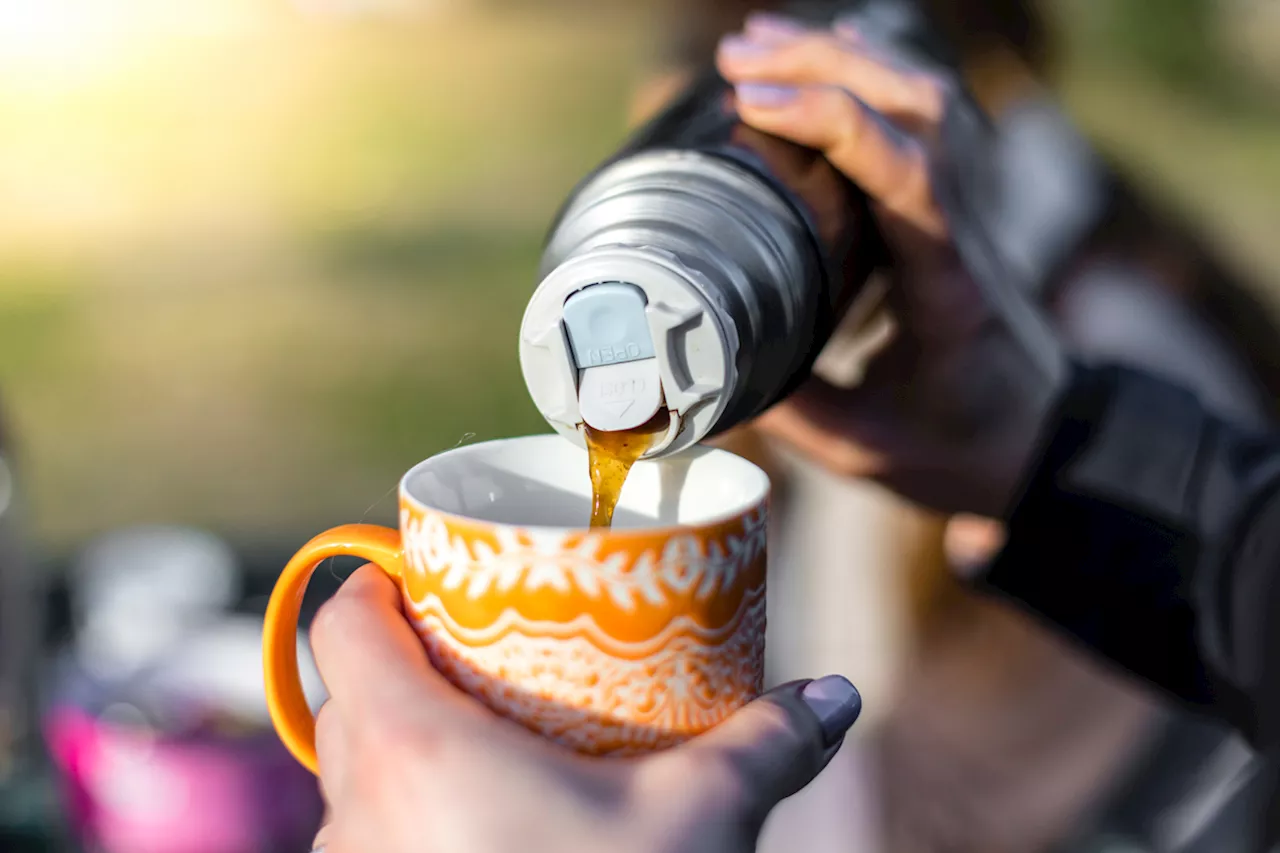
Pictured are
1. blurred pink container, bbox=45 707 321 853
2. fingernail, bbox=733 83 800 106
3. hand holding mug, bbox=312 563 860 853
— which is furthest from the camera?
blurred pink container, bbox=45 707 321 853

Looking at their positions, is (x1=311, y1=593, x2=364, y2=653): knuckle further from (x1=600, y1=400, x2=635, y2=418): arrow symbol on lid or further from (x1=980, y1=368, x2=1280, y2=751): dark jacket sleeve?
(x1=980, y1=368, x2=1280, y2=751): dark jacket sleeve

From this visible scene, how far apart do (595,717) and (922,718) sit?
837mm

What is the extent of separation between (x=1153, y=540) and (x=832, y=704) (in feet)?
1.29

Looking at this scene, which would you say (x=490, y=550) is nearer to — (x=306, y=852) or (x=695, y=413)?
(x=695, y=413)

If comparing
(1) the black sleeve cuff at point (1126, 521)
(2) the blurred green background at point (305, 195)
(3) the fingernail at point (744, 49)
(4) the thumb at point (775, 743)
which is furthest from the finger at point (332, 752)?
(2) the blurred green background at point (305, 195)

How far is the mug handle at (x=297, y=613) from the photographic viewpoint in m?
0.42

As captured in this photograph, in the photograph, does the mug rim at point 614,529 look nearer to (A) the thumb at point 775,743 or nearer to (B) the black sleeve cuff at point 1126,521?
(A) the thumb at point 775,743

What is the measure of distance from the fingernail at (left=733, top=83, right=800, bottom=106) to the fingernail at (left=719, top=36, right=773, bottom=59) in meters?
0.04

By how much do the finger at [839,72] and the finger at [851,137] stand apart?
0.06 feet

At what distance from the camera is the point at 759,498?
399 millimetres

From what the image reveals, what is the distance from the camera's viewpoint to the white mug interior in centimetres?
44

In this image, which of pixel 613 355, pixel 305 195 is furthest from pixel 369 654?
pixel 305 195

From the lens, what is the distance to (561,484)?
1.56 feet

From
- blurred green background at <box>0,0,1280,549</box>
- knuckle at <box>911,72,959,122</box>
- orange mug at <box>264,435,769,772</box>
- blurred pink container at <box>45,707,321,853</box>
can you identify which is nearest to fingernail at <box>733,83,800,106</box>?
knuckle at <box>911,72,959,122</box>
